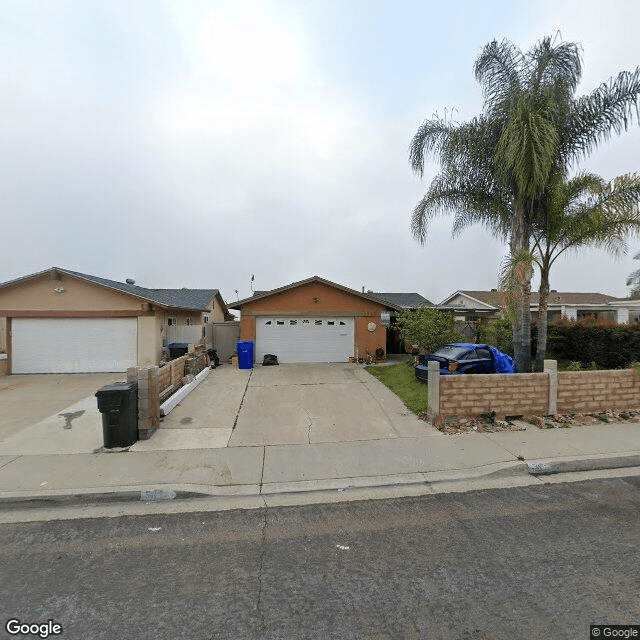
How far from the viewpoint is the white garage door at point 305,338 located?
14859 mm

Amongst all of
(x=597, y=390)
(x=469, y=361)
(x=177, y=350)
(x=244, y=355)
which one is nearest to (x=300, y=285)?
(x=244, y=355)

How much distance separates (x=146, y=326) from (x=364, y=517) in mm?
11767

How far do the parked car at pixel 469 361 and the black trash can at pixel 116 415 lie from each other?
688 centimetres

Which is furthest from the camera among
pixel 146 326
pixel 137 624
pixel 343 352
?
pixel 343 352

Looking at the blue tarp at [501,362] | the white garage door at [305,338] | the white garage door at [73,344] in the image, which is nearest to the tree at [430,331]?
the blue tarp at [501,362]

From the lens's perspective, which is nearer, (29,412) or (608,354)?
(29,412)

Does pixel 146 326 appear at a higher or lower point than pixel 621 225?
lower

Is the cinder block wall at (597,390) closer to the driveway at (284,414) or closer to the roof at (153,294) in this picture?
the driveway at (284,414)

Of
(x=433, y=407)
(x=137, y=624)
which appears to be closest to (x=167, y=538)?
(x=137, y=624)

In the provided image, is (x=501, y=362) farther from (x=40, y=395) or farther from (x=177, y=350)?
(x=40, y=395)

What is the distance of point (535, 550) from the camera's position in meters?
3.16

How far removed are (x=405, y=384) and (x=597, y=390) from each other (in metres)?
4.36

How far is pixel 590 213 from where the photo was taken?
8492mm

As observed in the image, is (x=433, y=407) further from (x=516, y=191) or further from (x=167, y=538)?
(x=516, y=191)
